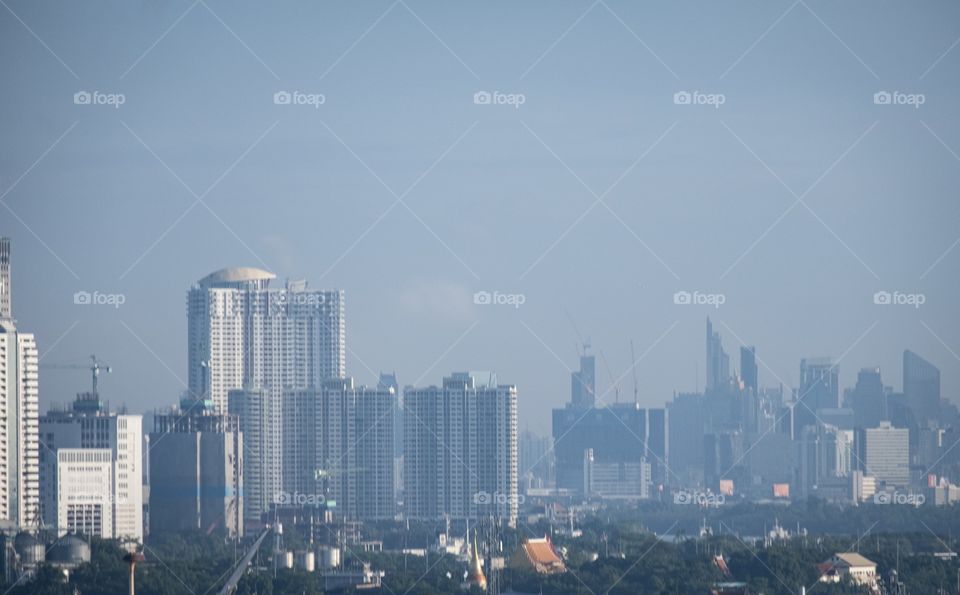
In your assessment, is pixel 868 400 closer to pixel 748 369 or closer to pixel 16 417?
pixel 748 369

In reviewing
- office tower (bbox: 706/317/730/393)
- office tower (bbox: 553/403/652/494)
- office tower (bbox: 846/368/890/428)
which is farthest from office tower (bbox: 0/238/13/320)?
office tower (bbox: 553/403/652/494)

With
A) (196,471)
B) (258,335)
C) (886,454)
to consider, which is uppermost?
(258,335)

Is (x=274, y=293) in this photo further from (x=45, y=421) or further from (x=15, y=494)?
(x=15, y=494)

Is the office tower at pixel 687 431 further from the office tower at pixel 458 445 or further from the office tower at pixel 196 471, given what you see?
the office tower at pixel 196 471

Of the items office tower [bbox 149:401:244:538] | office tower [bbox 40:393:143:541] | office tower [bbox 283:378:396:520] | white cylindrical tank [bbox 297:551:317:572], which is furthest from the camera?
office tower [bbox 283:378:396:520]

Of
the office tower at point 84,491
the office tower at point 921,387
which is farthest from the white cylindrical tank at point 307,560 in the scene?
the office tower at point 921,387

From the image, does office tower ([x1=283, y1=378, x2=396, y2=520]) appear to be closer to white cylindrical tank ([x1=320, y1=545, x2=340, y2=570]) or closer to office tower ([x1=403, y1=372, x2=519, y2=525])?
office tower ([x1=403, y1=372, x2=519, y2=525])

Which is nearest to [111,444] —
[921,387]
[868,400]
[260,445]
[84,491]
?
[84,491]
